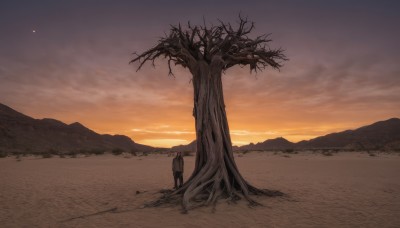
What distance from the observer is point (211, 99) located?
11.2 m

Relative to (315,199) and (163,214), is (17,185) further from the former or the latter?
(315,199)

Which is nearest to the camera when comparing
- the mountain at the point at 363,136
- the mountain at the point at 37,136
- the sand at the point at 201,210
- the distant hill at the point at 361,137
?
the sand at the point at 201,210

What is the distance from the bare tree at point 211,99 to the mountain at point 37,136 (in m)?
64.4

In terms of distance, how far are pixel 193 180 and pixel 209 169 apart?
588 mm

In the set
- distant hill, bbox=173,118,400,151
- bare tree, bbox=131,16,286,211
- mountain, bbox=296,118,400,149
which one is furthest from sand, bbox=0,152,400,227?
mountain, bbox=296,118,400,149

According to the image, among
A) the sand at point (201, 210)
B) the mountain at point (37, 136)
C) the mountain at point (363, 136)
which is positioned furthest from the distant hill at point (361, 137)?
the sand at point (201, 210)

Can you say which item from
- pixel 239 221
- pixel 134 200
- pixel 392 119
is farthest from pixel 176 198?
pixel 392 119

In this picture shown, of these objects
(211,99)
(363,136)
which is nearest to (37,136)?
(211,99)

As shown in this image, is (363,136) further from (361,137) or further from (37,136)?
(37,136)

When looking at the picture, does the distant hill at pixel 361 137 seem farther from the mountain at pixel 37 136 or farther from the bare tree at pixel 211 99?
the bare tree at pixel 211 99

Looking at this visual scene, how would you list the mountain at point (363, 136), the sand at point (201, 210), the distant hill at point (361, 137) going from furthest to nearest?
the mountain at point (363, 136) < the distant hill at point (361, 137) < the sand at point (201, 210)

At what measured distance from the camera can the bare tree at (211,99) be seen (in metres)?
Answer: 10.5

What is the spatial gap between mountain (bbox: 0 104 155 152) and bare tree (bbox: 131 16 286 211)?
211 feet

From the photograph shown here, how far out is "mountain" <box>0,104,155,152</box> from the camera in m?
77.4
